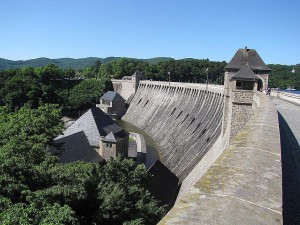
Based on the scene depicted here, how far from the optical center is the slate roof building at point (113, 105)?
225ft

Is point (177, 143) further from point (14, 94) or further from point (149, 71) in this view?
point (149, 71)

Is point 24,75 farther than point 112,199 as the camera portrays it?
Yes

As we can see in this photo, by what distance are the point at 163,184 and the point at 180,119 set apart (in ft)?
70.3

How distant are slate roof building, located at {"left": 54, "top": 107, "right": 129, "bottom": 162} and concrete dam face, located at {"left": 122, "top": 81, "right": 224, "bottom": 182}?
6.03 m

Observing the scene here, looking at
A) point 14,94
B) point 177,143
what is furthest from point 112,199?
point 14,94

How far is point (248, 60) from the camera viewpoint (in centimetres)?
3650

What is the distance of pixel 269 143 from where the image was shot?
6.88 meters

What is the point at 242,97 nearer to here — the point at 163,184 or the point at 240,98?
the point at 240,98

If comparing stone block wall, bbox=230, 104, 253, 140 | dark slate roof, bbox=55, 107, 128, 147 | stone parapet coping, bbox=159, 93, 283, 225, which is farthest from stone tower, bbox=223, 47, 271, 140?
stone parapet coping, bbox=159, 93, 283, 225

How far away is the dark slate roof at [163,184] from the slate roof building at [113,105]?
42893 mm

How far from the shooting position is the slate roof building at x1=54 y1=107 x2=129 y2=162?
88.0 ft

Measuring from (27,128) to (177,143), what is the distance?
76.7 feet

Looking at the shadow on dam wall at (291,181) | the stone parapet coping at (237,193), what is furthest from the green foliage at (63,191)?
the shadow on dam wall at (291,181)

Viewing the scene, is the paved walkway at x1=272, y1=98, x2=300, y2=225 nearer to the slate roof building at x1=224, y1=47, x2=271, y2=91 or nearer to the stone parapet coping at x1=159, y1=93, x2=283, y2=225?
the stone parapet coping at x1=159, y1=93, x2=283, y2=225
